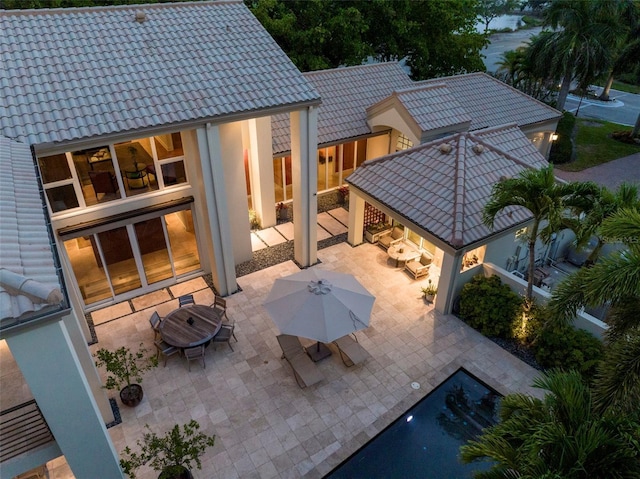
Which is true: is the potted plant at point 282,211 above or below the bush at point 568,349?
below

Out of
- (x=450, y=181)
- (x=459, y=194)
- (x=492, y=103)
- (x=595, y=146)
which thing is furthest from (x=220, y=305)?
(x=595, y=146)

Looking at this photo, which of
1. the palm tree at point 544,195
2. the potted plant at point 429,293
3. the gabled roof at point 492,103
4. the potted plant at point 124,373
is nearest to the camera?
the potted plant at point 124,373

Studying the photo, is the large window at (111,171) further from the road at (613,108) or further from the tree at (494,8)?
the tree at (494,8)

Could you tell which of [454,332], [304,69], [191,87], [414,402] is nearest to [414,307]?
[454,332]

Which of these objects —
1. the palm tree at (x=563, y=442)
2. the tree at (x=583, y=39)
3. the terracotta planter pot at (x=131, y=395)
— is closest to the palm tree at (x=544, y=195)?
the palm tree at (x=563, y=442)

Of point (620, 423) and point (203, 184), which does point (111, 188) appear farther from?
point (620, 423)

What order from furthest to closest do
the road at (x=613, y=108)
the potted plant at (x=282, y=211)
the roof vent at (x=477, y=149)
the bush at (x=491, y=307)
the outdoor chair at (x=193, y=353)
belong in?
the road at (x=613, y=108) → the potted plant at (x=282, y=211) → the roof vent at (x=477, y=149) → the bush at (x=491, y=307) → the outdoor chair at (x=193, y=353)
